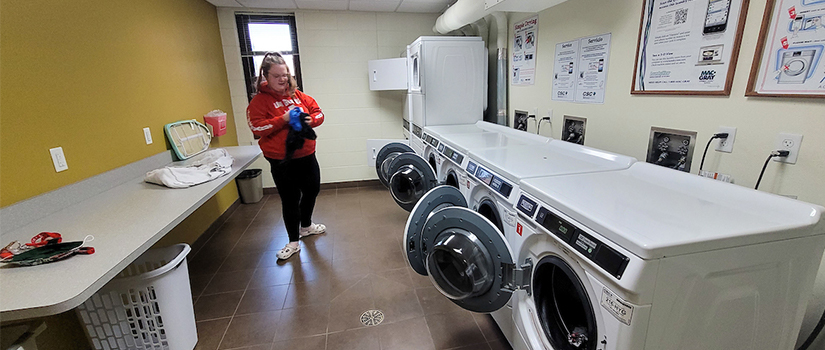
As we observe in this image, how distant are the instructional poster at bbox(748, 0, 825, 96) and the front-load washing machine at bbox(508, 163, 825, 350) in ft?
1.30

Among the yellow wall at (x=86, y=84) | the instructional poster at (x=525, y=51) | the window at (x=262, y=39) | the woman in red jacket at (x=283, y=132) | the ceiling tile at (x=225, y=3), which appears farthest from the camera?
the window at (x=262, y=39)

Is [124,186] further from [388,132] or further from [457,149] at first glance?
[388,132]

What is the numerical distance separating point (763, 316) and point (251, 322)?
226cm

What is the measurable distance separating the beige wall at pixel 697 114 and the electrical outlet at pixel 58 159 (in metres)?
2.93

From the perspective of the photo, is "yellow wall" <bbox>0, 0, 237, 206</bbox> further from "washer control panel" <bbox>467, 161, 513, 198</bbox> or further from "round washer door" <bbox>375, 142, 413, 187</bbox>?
"washer control panel" <bbox>467, 161, 513, 198</bbox>

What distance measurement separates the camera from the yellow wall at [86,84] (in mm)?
1497

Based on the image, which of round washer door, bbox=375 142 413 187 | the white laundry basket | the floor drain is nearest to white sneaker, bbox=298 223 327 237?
round washer door, bbox=375 142 413 187

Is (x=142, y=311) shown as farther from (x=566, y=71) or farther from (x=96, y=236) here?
(x=566, y=71)

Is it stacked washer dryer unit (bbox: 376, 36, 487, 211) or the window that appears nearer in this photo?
stacked washer dryer unit (bbox: 376, 36, 487, 211)

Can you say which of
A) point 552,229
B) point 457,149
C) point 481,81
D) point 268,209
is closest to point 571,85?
point 457,149

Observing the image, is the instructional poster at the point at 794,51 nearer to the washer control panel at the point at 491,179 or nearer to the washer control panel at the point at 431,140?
the washer control panel at the point at 491,179

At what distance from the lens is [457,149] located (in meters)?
2.11

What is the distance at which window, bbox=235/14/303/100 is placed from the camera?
3881mm

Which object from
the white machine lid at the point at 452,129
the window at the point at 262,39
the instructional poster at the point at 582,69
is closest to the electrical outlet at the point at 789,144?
the instructional poster at the point at 582,69
